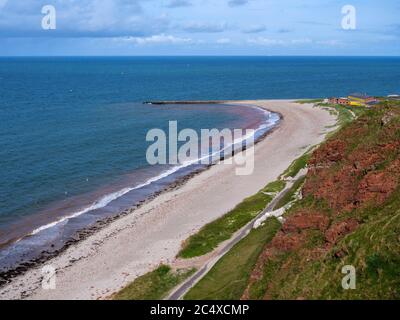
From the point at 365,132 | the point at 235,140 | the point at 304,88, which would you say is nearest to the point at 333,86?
the point at 304,88

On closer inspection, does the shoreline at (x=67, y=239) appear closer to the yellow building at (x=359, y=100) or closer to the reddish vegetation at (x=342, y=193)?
the reddish vegetation at (x=342, y=193)

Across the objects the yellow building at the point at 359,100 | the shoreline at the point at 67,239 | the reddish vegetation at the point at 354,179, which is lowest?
the shoreline at the point at 67,239

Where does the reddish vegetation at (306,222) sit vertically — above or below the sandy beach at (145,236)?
above

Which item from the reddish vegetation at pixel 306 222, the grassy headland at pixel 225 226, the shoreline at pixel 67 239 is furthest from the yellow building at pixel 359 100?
the reddish vegetation at pixel 306 222

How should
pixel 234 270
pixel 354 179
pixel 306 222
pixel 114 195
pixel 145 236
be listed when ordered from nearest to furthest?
1. pixel 306 222
2. pixel 234 270
3. pixel 354 179
4. pixel 145 236
5. pixel 114 195

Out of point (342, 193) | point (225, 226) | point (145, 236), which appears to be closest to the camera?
point (342, 193)

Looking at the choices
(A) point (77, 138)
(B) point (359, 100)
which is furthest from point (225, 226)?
(B) point (359, 100)

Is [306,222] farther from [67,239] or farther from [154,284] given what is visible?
[67,239]

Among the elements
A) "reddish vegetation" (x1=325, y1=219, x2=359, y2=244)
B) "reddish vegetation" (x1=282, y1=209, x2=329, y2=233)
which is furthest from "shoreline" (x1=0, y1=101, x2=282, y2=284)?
"reddish vegetation" (x1=325, y1=219, x2=359, y2=244)

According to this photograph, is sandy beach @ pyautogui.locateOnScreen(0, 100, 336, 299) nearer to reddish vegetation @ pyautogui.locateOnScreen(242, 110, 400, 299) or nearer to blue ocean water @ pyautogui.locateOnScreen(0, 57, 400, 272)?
blue ocean water @ pyautogui.locateOnScreen(0, 57, 400, 272)
